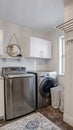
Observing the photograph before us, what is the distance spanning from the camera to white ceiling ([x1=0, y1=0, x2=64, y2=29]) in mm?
2170

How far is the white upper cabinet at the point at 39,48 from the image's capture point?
3243 millimetres

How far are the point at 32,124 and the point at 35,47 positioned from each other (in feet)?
6.69

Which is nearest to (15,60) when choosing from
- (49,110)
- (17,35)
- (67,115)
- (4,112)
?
(17,35)

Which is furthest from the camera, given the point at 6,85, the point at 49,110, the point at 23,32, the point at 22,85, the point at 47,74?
the point at 23,32

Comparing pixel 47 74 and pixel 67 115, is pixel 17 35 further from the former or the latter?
pixel 67 115

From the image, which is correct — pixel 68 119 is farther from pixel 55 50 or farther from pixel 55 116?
pixel 55 50

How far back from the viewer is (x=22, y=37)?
135 inches

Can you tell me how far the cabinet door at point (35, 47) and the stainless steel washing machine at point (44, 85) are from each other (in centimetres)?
62

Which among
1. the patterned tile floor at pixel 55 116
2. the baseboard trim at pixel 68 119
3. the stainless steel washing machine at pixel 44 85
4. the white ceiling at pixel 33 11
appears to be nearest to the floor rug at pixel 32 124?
the patterned tile floor at pixel 55 116

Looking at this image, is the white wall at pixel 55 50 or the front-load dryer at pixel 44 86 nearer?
the front-load dryer at pixel 44 86

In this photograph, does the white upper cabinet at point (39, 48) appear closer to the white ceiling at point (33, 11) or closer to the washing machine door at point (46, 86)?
the white ceiling at point (33, 11)

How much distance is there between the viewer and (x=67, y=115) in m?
2.24

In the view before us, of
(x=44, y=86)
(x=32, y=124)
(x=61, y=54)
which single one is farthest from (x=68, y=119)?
(x=61, y=54)

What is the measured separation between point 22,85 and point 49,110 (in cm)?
104
